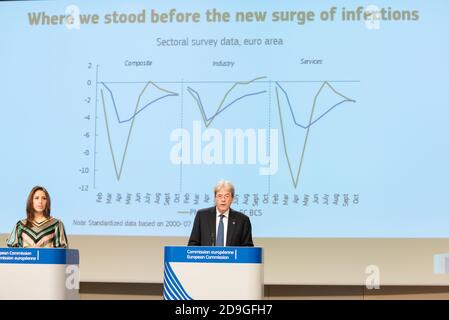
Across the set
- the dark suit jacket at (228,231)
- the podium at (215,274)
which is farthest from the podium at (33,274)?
the dark suit jacket at (228,231)

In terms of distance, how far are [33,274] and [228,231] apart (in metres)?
1.20

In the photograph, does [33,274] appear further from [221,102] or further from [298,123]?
[298,123]

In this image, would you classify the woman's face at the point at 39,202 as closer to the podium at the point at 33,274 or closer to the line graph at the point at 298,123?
the podium at the point at 33,274

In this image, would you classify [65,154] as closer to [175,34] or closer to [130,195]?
[130,195]

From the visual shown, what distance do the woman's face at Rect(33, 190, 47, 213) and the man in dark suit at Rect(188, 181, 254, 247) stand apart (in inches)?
36.9

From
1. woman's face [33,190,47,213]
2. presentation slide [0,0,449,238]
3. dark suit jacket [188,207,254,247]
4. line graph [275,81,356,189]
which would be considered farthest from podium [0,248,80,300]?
line graph [275,81,356,189]

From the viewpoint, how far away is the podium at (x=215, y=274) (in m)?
4.28

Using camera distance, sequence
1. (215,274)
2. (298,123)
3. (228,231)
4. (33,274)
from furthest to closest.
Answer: (298,123) < (228,231) < (33,274) < (215,274)

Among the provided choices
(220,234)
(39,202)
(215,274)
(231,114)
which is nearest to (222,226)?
(220,234)

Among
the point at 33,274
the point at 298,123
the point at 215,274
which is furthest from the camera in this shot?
the point at 298,123

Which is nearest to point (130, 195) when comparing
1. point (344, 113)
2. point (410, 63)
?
point (344, 113)

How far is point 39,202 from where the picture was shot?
16.0 ft

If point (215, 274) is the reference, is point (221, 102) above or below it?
above

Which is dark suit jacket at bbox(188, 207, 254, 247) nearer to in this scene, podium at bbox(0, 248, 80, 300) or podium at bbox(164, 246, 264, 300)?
podium at bbox(164, 246, 264, 300)
